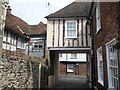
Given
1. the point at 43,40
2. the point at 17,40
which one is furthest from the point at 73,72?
the point at 17,40

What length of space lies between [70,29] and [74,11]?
2.12 meters

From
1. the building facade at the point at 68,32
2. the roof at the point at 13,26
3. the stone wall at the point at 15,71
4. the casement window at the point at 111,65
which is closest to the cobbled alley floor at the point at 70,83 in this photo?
the building facade at the point at 68,32

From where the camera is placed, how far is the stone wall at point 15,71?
4.51 m

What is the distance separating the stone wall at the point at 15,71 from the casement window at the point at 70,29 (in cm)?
558

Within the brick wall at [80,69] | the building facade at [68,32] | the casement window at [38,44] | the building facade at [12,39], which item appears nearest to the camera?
the building facade at [68,32]

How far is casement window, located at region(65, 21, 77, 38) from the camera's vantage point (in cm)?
1199

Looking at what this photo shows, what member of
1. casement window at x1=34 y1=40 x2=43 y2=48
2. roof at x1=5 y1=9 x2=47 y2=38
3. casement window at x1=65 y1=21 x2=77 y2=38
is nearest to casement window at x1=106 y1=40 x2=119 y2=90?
casement window at x1=65 y1=21 x2=77 y2=38

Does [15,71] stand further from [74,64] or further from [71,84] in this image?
[74,64]

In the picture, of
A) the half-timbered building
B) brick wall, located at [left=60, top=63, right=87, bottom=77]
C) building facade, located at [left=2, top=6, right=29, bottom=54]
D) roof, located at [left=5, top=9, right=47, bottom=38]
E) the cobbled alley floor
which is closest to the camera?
building facade, located at [left=2, top=6, right=29, bottom=54]

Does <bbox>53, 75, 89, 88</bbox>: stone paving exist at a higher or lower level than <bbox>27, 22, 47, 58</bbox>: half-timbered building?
lower

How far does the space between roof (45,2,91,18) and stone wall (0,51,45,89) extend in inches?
253

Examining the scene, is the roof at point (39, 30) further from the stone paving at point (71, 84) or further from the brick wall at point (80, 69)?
the brick wall at point (80, 69)

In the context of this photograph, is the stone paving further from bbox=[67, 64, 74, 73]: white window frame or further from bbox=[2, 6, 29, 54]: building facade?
bbox=[67, 64, 74, 73]: white window frame

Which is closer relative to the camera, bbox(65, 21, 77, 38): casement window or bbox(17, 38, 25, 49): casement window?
bbox(65, 21, 77, 38): casement window
